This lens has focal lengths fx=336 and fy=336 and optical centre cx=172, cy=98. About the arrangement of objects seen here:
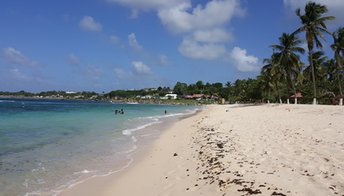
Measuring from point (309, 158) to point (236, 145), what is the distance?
3722mm

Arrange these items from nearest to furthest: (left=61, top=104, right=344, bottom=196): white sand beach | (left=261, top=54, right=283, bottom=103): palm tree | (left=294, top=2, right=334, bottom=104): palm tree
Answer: (left=61, top=104, right=344, bottom=196): white sand beach → (left=294, top=2, right=334, bottom=104): palm tree → (left=261, top=54, right=283, bottom=103): palm tree

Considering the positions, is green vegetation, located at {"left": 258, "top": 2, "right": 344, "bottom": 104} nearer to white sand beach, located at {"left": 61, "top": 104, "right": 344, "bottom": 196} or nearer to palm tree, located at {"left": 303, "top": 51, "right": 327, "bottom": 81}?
palm tree, located at {"left": 303, "top": 51, "right": 327, "bottom": 81}

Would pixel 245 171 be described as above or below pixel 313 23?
below

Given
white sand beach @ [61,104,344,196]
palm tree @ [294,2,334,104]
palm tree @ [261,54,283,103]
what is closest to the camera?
white sand beach @ [61,104,344,196]

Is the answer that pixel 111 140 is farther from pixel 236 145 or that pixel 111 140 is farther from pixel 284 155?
pixel 284 155

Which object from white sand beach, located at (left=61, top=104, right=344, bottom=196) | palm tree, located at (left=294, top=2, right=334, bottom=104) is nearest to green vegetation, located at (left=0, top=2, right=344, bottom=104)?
palm tree, located at (left=294, top=2, right=334, bottom=104)

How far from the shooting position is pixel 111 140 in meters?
18.8

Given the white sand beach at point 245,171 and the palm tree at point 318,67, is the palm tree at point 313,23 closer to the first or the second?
the palm tree at point 318,67

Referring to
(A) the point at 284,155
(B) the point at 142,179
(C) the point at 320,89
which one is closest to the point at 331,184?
(A) the point at 284,155

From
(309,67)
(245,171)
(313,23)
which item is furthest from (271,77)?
(245,171)

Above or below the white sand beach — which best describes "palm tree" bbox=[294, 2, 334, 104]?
above

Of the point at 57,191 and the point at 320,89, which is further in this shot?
the point at 320,89

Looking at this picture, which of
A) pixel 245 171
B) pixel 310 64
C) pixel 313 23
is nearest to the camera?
pixel 245 171

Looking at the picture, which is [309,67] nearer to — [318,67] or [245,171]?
[318,67]
